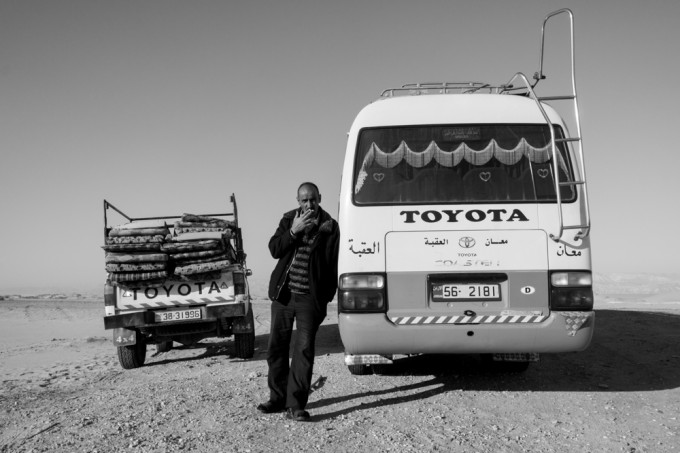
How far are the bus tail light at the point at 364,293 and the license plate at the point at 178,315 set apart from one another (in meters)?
3.47

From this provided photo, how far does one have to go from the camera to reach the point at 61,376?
7562 mm

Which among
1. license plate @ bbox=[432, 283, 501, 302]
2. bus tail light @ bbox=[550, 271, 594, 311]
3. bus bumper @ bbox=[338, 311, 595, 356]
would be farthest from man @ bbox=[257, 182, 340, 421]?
bus tail light @ bbox=[550, 271, 594, 311]

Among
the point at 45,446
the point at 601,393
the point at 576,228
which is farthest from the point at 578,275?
the point at 45,446

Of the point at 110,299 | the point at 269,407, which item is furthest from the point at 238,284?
the point at 269,407

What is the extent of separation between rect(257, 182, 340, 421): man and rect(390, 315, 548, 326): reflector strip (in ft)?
2.38

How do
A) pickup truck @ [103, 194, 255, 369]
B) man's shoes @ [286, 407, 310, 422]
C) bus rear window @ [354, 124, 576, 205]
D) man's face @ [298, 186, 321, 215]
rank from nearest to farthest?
man's shoes @ [286, 407, 310, 422]
man's face @ [298, 186, 321, 215]
bus rear window @ [354, 124, 576, 205]
pickup truck @ [103, 194, 255, 369]

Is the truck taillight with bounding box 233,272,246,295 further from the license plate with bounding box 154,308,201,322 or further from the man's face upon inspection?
the man's face

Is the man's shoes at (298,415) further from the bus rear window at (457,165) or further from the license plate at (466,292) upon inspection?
the bus rear window at (457,165)

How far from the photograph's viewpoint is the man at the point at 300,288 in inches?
190

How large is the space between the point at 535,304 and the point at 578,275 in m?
0.45

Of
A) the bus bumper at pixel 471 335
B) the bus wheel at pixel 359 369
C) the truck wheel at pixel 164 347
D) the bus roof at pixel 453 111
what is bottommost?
the truck wheel at pixel 164 347

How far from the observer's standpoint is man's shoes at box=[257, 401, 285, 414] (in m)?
4.99

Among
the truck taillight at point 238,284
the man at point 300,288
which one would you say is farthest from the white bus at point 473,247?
the truck taillight at point 238,284

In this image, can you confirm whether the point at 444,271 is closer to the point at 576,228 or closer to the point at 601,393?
the point at 576,228
